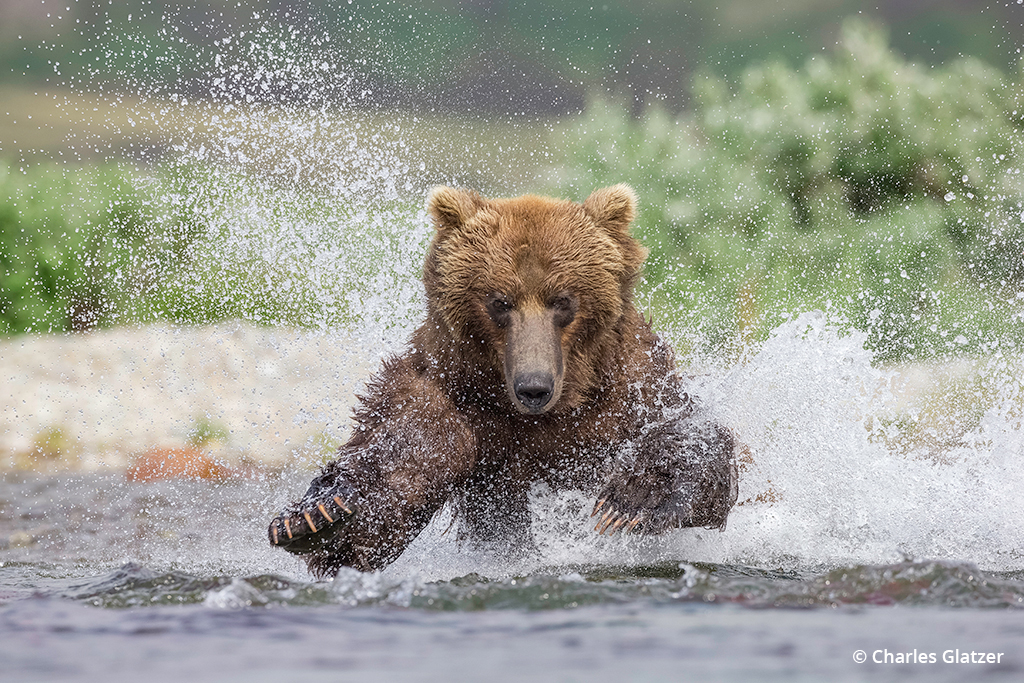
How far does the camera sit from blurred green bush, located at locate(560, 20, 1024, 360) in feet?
44.8

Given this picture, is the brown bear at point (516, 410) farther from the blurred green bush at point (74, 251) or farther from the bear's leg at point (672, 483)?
the blurred green bush at point (74, 251)

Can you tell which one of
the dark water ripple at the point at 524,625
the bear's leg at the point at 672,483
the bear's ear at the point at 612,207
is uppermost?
the bear's ear at the point at 612,207

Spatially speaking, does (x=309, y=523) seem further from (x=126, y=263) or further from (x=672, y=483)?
(x=126, y=263)

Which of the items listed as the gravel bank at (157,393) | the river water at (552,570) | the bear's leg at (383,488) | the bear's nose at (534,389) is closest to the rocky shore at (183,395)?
the gravel bank at (157,393)

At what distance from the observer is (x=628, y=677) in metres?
2.72

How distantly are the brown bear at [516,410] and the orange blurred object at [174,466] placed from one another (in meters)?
6.72

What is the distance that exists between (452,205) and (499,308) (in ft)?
1.78

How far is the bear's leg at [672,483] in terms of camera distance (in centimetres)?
420

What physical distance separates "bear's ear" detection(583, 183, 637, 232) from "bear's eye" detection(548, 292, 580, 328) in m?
0.49

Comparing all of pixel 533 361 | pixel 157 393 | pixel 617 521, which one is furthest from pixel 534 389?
pixel 157 393

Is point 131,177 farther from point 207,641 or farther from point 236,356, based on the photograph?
point 207,641

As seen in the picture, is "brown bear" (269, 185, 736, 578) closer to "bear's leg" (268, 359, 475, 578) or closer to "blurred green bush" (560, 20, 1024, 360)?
"bear's leg" (268, 359, 475, 578)

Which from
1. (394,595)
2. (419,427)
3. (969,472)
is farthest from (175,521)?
(969,472)

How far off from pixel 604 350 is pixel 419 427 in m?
0.85
